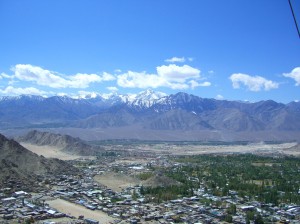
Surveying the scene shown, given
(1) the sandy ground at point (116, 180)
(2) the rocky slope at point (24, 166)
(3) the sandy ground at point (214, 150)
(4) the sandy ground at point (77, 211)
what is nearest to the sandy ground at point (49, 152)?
(3) the sandy ground at point (214, 150)

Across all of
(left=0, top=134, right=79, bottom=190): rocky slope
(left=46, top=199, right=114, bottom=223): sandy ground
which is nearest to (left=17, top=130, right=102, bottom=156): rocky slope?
(left=0, top=134, right=79, bottom=190): rocky slope

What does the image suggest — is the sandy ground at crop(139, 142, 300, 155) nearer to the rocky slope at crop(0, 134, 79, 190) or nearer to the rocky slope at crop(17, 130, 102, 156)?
the rocky slope at crop(17, 130, 102, 156)

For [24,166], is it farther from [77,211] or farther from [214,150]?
[214,150]

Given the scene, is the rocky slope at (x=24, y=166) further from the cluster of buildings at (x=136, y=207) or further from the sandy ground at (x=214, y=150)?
the sandy ground at (x=214, y=150)

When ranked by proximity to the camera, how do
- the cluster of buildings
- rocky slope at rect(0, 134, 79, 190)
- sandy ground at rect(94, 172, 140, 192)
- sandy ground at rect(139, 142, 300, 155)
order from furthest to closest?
Result: sandy ground at rect(139, 142, 300, 155), sandy ground at rect(94, 172, 140, 192), rocky slope at rect(0, 134, 79, 190), the cluster of buildings

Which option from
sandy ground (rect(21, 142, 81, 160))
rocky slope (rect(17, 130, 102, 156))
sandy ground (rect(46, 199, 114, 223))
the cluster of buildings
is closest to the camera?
the cluster of buildings

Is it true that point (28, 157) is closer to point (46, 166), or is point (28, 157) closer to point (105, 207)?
point (46, 166)

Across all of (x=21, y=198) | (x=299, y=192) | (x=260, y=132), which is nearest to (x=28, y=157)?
(x=21, y=198)
